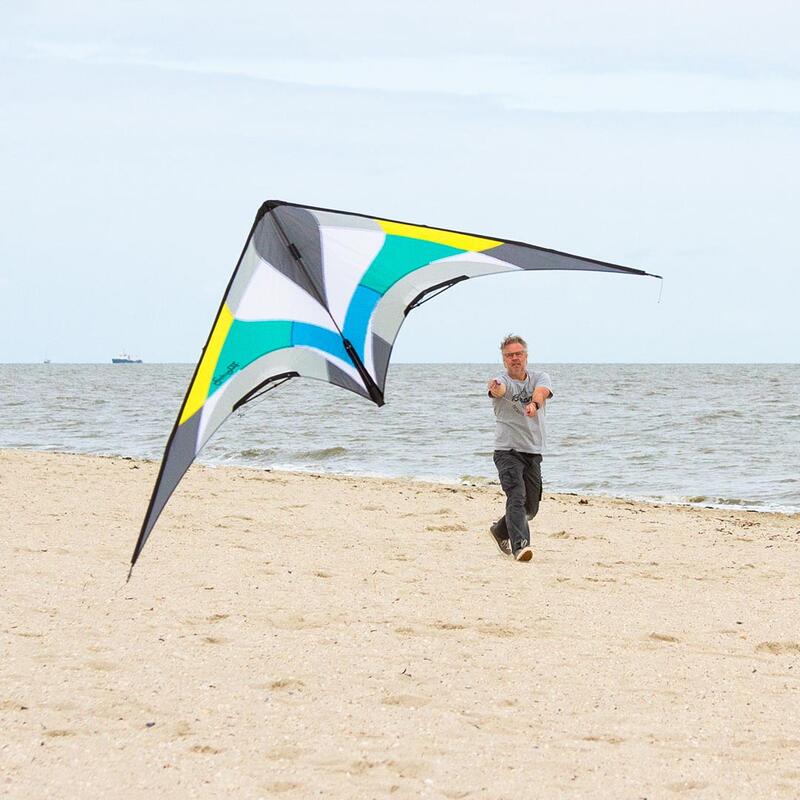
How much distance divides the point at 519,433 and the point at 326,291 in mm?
2092

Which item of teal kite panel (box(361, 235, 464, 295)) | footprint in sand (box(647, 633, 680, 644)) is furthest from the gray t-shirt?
footprint in sand (box(647, 633, 680, 644))

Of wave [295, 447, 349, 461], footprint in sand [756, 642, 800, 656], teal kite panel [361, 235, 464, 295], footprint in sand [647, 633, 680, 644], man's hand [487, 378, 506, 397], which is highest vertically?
teal kite panel [361, 235, 464, 295]

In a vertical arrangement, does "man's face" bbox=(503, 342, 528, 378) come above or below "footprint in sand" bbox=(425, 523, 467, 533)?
above

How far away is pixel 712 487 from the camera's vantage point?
12227 millimetres

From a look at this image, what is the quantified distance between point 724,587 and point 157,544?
12.3ft

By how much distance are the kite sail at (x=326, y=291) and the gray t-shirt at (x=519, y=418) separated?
1494 millimetres

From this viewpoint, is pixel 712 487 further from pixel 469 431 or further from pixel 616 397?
pixel 616 397

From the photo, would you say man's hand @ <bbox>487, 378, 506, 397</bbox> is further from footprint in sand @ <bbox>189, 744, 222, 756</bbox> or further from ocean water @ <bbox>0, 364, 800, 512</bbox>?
footprint in sand @ <bbox>189, 744, 222, 756</bbox>

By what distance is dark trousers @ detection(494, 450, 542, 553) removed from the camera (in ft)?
21.1

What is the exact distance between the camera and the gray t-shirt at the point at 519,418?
6.33 meters

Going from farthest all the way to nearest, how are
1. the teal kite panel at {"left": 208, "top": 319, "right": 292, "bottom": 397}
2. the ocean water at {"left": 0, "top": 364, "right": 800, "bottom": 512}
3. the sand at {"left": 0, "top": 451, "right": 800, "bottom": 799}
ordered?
the ocean water at {"left": 0, "top": 364, "right": 800, "bottom": 512} → the teal kite panel at {"left": 208, "top": 319, "right": 292, "bottom": 397} → the sand at {"left": 0, "top": 451, "right": 800, "bottom": 799}

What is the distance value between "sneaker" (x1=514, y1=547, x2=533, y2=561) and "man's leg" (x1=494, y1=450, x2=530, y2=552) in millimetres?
22

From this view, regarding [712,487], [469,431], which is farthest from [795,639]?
[469,431]

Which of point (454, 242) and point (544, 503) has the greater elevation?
point (454, 242)
